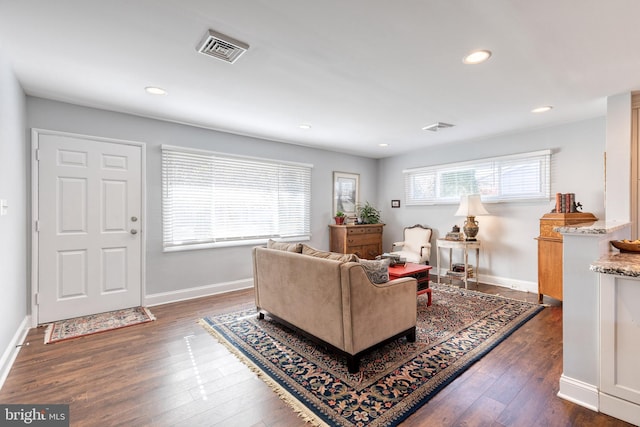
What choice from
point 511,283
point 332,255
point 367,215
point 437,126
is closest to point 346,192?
point 367,215

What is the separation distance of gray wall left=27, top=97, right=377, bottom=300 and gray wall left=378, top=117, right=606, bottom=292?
258cm

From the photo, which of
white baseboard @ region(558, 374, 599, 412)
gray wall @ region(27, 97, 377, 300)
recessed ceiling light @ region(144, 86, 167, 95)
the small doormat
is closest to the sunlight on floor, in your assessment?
the small doormat

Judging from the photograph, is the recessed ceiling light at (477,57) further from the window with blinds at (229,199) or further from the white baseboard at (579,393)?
the window with blinds at (229,199)

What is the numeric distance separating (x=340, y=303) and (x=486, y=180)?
12.4 feet

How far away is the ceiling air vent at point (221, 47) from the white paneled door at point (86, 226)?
2.06 metres

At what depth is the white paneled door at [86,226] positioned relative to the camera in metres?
3.06

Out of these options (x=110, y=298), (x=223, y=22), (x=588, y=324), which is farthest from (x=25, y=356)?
(x=588, y=324)

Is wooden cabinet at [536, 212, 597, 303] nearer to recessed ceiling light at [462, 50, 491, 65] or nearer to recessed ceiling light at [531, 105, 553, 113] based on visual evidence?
recessed ceiling light at [531, 105, 553, 113]

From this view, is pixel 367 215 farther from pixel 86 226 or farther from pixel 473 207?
pixel 86 226

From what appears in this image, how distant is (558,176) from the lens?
4000 millimetres

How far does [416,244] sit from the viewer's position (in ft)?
17.2

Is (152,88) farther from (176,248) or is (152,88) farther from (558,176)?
(558,176)

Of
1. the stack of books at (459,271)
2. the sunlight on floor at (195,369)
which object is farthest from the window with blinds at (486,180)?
the sunlight on floor at (195,369)

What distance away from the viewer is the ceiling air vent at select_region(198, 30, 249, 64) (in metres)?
1.95
